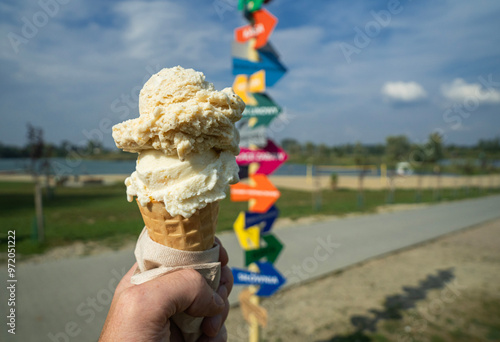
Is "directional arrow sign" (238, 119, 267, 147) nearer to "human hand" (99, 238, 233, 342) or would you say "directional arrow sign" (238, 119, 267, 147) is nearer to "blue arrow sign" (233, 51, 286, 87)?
"blue arrow sign" (233, 51, 286, 87)

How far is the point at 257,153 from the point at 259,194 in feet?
1.56

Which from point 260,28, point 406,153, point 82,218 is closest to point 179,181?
point 260,28

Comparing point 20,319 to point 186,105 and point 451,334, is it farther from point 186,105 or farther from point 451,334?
point 451,334

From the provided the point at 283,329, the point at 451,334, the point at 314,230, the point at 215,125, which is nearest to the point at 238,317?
the point at 283,329

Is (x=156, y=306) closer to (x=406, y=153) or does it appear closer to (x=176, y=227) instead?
(x=176, y=227)

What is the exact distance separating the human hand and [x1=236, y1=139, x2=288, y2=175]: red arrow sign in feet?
7.29

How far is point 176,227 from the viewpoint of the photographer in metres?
1.47

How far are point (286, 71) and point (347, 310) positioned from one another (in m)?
3.50

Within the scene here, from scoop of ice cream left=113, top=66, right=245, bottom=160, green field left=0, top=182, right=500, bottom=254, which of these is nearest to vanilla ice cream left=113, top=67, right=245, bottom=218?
scoop of ice cream left=113, top=66, right=245, bottom=160

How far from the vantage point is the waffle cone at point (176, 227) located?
1.46 m

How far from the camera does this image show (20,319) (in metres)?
3.99

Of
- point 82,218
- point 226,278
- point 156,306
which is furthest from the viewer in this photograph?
point 82,218

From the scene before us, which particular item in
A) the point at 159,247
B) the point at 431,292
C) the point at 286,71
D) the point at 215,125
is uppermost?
the point at 286,71

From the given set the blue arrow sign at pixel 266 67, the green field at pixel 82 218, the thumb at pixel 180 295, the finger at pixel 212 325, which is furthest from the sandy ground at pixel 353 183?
the thumb at pixel 180 295
